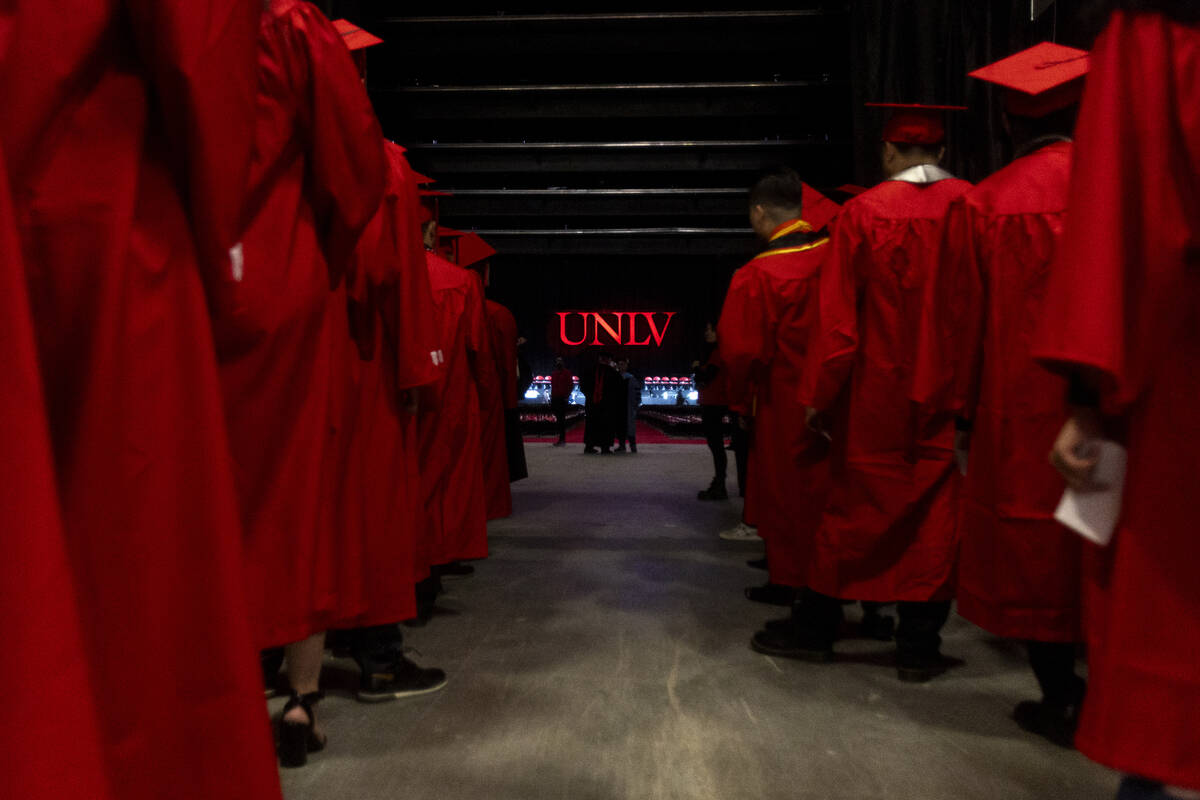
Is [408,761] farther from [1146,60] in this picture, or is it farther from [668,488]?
[668,488]

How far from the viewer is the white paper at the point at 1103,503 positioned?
941 millimetres

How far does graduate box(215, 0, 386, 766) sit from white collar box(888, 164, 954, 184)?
1.64 metres

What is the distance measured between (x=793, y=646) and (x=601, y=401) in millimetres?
8312

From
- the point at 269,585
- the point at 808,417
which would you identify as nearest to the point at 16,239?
the point at 269,585

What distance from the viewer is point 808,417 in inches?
99.3

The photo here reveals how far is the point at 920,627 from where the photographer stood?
2.43 metres

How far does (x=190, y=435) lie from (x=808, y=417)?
79.4 inches

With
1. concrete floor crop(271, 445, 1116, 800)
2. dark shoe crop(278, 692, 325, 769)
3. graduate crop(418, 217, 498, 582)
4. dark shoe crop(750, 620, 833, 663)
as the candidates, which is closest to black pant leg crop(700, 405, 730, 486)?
concrete floor crop(271, 445, 1116, 800)

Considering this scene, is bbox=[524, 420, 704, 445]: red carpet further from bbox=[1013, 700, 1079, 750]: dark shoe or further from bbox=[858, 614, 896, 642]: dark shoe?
bbox=[1013, 700, 1079, 750]: dark shoe

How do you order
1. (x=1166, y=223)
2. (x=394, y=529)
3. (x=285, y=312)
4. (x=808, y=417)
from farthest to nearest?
(x=808, y=417), (x=394, y=529), (x=285, y=312), (x=1166, y=223)

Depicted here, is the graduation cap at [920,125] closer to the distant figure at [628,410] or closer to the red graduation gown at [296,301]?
the red graduation gown at [296,301]

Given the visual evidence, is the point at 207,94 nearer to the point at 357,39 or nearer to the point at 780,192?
the point at 357,39

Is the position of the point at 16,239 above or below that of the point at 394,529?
above

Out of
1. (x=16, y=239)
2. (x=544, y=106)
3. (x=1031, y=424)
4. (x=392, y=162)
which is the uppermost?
(x=544, y=106)
